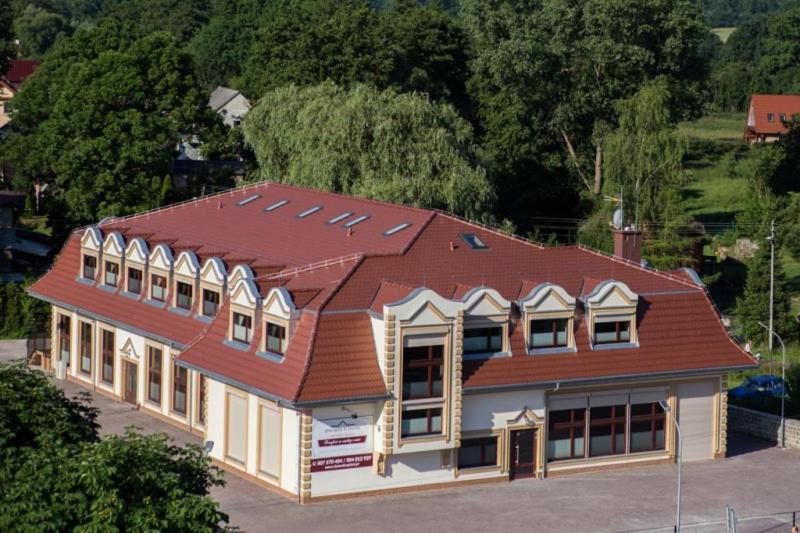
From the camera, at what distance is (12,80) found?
15350 cm

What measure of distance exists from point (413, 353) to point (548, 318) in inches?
220

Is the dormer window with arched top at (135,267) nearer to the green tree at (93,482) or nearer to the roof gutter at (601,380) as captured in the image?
the roof gutter at (601,380)

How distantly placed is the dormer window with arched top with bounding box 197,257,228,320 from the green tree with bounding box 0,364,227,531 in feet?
72.2

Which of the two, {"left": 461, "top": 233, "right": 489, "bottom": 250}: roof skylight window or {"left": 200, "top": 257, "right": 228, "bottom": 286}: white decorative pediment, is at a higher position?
{"left": 461, "top": 233, "right": 489, "bottom": 250}: roof skylight window

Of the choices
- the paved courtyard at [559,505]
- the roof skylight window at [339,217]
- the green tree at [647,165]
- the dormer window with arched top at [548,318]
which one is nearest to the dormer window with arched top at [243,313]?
the paved courtyard at [559,505]

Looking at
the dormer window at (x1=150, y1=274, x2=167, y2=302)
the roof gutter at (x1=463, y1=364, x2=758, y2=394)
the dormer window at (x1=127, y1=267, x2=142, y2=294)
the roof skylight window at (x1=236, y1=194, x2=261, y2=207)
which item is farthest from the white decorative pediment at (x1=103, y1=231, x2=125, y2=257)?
the roof gutter at (x1=463, y1=364, x2=758, y2=394)

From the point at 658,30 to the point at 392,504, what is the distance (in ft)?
206

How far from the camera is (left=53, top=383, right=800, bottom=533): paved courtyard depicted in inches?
1875

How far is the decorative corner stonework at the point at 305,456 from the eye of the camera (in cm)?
4928

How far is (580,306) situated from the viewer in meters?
54.4

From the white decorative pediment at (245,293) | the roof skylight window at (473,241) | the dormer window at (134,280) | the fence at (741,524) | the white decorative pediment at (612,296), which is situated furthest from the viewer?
the dormer window at (134,280)

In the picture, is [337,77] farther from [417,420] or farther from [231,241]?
[417,420]

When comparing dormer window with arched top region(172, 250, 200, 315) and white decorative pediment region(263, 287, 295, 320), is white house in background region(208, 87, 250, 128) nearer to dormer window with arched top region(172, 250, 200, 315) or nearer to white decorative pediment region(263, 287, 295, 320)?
dormer window with arched top region(172, 250, 200, 315)

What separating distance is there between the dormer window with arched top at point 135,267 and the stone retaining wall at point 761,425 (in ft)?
75.2
